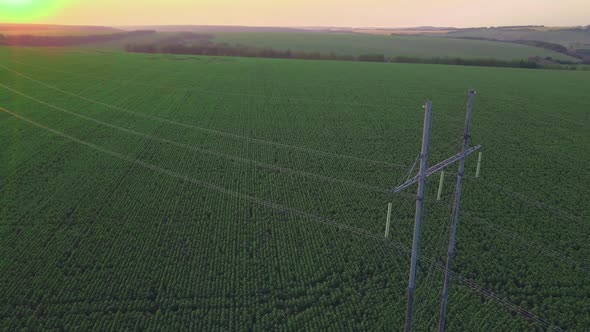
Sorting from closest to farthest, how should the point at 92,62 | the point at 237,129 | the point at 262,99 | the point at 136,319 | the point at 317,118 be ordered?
1. the point at 136,319
2. the point at 237,129
3. the point at 317,118
4. the point at 262,99
5. the point at 92,62

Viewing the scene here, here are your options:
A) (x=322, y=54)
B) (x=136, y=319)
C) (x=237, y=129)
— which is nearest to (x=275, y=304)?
(x=136, y=319)

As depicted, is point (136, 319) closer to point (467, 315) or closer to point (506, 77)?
point (467, 315)

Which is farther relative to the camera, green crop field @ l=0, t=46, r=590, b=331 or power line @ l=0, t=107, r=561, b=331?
green crop field @ l=0, t=46, r=590, b=331

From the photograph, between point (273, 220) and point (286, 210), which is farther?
point (286, 210)

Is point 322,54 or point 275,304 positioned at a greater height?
point 322,54

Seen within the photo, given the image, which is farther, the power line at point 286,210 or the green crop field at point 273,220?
the green crop field at point 273,220

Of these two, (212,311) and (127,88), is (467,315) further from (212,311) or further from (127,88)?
(127,88)

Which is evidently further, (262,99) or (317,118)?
(262,99)

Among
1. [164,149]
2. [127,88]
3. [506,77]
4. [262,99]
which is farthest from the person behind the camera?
[506,77]
